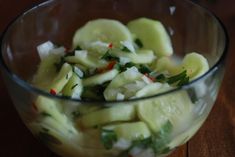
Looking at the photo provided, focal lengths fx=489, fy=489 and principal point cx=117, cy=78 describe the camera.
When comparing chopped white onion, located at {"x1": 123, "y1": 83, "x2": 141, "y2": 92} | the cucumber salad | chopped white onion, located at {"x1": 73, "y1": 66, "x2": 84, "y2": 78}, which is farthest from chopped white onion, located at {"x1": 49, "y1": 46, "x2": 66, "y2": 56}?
chopped white onion, located at {"x1": 123, "y1": 83, "x2": 141, "y2": 92}

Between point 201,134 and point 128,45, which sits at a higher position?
point 128,45

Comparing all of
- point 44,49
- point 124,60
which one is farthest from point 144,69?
point 44,49

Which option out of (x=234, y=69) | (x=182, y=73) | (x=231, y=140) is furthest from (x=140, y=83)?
(x=234, y=69)

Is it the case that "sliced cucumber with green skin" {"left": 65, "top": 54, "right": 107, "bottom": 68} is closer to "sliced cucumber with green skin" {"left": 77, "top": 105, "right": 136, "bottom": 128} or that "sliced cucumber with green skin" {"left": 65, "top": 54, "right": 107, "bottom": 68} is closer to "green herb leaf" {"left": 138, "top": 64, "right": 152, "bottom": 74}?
"green herb leaf" {"left": 138, "top": 64, "right": 152, "bottom": 74}

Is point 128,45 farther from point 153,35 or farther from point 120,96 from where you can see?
point 120,96

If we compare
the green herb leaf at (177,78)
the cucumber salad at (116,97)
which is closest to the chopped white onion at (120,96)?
the cucumber salad at (116,97)

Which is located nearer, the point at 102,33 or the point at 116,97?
the point at 116,97

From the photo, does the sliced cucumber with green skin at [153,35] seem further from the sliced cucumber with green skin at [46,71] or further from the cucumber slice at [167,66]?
the sliced cucumber with green skin at [46,71]
